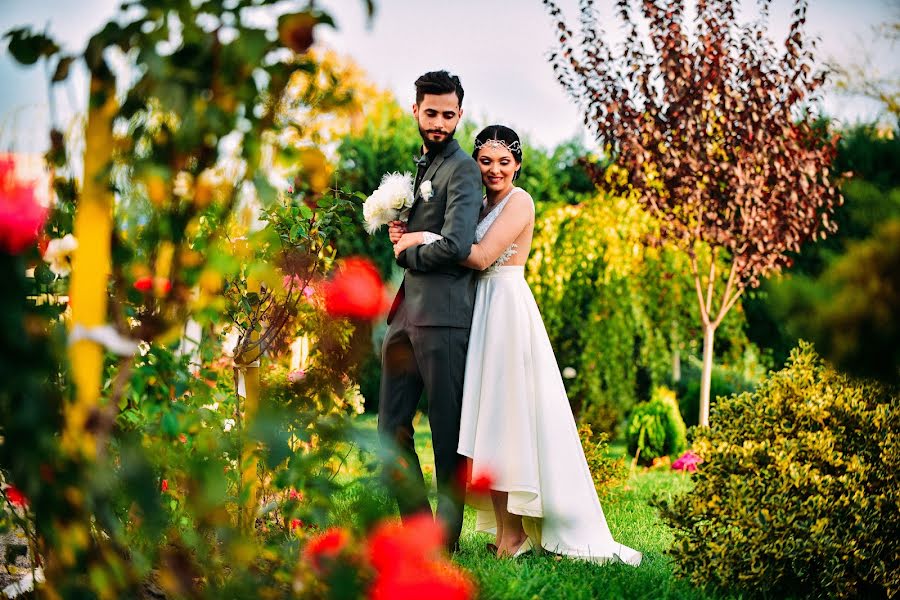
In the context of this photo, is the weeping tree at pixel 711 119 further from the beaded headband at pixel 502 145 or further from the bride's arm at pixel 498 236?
the bride's arm at pixel 498 236

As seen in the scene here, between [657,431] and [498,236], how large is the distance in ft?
13.8

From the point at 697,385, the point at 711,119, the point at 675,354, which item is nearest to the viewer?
the point at 711,119

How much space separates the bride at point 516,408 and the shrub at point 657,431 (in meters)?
3.71

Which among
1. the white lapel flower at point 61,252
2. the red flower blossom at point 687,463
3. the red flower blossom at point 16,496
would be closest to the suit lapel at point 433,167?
the white lapel flower at point 61,252

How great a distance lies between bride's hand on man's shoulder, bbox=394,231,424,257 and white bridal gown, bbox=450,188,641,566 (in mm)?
291

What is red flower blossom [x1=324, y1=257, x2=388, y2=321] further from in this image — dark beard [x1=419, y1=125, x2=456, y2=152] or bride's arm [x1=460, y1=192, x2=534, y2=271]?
dark beard [x1=419, y1=125, x2=456, y2=152]

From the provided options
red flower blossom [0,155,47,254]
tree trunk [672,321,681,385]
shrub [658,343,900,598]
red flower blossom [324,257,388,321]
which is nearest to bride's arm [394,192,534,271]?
red flower blossom [324,257,388,321]

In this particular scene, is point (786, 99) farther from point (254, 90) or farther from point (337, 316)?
point (254, 90)

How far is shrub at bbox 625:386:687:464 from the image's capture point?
716cm

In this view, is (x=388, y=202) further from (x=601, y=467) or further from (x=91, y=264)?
(x=601, y=467)

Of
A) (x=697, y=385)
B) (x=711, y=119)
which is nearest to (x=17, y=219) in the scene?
(x=711, y=119)

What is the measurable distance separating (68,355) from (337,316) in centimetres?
309

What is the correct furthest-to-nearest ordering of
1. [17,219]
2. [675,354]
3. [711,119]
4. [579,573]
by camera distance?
1. [675,354]
2. [711,119]
3. [579,573]
4. [17,219]

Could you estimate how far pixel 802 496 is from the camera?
270cm
